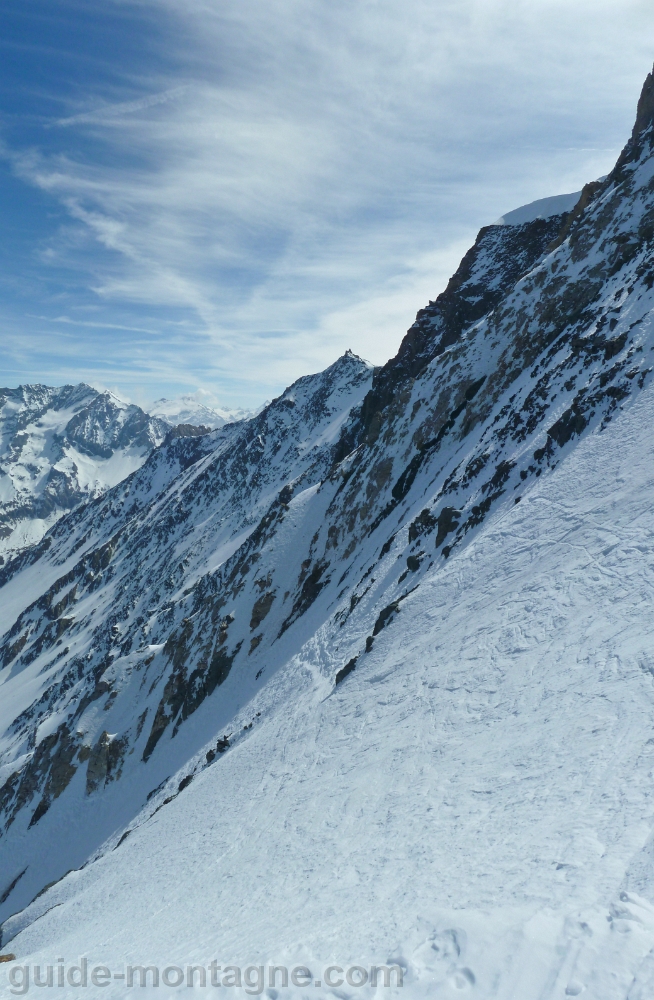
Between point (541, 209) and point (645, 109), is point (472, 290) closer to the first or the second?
point (541, 209)

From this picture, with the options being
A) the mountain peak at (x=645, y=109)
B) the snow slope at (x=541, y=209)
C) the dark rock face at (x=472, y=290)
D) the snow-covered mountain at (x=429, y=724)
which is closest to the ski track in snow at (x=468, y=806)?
the snow-covered mountain at (x=429, y=724)

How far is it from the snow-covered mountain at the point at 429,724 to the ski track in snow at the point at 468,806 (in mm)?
67

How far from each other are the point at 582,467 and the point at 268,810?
58.9ft

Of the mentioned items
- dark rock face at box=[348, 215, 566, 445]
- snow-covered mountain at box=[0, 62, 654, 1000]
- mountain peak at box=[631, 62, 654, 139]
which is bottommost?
snow-covered mountain at box=[0, 62, 654, 1000]

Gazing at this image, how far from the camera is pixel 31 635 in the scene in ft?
506

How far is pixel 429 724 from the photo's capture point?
49.5 feet

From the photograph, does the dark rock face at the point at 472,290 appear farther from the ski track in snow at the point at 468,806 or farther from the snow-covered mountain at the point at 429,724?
the ski track in snow at the point at 468,806

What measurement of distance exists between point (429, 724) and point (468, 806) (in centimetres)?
439

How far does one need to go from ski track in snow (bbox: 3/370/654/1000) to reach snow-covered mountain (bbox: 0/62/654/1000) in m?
0.07

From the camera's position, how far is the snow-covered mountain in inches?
302

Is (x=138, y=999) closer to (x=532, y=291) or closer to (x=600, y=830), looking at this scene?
(x=600, y=830)

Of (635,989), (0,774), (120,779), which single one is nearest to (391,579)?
(635,989)

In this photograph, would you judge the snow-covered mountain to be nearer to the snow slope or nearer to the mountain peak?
the mountain peak

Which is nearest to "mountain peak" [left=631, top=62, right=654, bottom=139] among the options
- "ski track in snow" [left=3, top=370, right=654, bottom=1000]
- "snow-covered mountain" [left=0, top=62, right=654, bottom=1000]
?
"snow-covered mountain" [left=0, top=62, right=654, bottom=1000]
